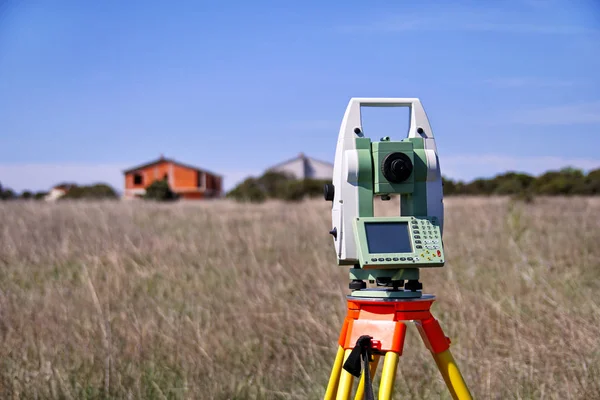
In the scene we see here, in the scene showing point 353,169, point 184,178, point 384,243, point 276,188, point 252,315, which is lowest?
point 252,315

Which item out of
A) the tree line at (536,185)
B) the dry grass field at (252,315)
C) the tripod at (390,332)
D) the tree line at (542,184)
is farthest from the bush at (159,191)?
the tripod at (390,332)

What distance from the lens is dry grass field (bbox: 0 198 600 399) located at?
3357 mm

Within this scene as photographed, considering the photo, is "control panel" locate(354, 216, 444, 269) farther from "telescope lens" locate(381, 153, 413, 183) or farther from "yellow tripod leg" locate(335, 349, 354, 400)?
"yellow tripod leg" locate(335, 349, 354, 400)

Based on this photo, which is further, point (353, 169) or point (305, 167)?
point (305, 167)

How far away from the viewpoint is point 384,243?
203 centimetres

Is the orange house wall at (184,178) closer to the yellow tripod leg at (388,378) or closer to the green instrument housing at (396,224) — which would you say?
the green instrument housing at (396,224)

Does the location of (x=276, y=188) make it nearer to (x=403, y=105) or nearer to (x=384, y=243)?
(x=403, y=105)

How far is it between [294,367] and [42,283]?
2841 mm

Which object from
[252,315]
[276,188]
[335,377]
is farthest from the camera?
[276,188]

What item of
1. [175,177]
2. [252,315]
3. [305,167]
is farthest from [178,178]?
[252,315]

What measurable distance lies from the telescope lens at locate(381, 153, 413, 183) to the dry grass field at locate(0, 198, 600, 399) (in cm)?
148

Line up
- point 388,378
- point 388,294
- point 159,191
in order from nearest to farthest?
1. point 388,378
2. point 388,294
3. point 159,191

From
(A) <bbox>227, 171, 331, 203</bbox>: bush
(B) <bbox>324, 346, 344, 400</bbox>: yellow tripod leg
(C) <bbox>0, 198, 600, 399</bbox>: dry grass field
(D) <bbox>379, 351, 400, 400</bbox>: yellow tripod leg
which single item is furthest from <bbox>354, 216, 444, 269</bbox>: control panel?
(A) <bbox>227, 171, 331, 203</bbox>: bush

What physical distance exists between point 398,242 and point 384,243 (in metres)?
0.04
